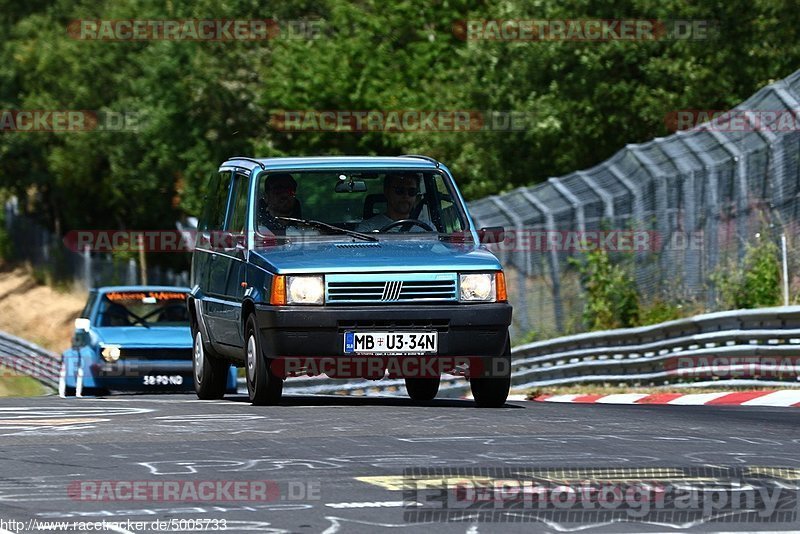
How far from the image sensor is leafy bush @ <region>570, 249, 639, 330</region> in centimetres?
2358

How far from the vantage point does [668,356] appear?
18844mm

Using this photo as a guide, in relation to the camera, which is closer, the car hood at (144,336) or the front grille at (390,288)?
the front grille at (390,288)

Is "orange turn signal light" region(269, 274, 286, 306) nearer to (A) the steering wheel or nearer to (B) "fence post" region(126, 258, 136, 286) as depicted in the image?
(A) the steering wheel

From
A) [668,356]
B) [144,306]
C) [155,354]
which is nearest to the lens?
[668,356]

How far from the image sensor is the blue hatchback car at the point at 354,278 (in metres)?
12.6

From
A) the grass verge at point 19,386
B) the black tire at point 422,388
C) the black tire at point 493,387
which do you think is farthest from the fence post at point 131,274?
the black tire at point 493,387

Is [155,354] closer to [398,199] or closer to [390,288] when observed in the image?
[398,199]

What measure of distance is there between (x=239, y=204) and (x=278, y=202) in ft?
1.93

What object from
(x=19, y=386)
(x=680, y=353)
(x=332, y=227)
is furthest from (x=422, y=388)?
(x=19, y=386)

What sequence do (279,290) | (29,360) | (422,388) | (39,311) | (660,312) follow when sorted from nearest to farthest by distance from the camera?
(279,290) < (422,388) < (660,312) < (29,360) < (39,311)

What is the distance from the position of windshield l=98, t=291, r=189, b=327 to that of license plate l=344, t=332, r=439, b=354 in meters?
9.46

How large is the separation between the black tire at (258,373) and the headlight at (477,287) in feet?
5.08

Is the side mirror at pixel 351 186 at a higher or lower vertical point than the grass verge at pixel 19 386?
higher

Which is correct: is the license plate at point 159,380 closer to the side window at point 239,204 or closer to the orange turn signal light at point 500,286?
the side window at point 239,204
